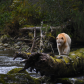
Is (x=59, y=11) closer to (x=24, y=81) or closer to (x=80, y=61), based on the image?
(x=80, y=61)

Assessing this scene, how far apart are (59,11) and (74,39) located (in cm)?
287

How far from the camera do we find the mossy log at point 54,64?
463 centimetres

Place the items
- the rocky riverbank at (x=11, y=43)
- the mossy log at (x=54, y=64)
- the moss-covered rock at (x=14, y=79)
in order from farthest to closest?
the rocky riverbank at (x=11, y=43), the moss-covered rock at (x=14, y=79), the mossy log at (x=54, y=64)

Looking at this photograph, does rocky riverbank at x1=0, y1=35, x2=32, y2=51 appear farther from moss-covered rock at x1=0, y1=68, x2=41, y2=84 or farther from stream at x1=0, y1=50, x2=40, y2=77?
moss-covered rock at x1=0, y1=68, x2=41, y2=84

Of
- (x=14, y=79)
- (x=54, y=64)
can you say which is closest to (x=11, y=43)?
(x=14, y=79)

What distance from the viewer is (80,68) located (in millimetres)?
6523

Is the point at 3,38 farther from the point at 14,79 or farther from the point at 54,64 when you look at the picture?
the point at 54,64

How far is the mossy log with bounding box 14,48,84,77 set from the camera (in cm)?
463

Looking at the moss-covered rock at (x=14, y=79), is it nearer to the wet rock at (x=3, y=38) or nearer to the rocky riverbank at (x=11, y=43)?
the rocky riverbank at (x=11, y=43)

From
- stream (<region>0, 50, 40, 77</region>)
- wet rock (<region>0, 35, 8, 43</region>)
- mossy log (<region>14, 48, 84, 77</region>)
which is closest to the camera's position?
mossy log (<region>14, 48, 84, 77</region>)

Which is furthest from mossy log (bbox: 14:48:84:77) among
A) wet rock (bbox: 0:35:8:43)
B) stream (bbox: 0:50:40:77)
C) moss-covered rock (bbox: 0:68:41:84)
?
wet rock (bbox: 0:35:8:43)

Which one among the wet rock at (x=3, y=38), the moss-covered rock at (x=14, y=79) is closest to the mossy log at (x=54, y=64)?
the moss-covered rock at (x=14, y=79)

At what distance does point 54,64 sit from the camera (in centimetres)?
516

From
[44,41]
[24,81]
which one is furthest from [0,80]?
[44,41]
